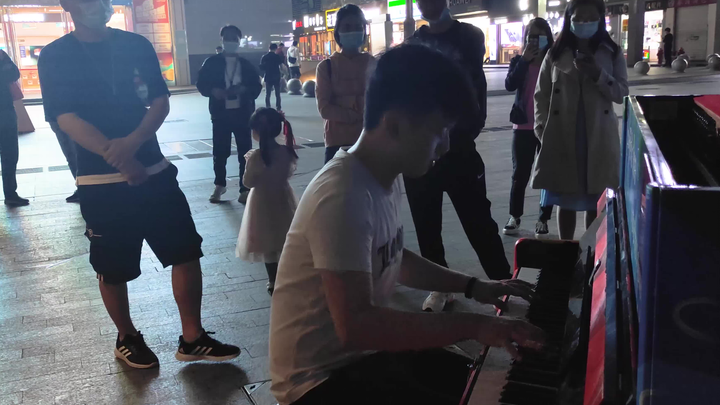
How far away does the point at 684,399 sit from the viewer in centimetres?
101

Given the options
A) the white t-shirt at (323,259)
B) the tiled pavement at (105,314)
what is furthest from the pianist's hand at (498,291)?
the tiled pavement at (105,314)

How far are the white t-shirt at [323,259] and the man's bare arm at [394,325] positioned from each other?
47 mm

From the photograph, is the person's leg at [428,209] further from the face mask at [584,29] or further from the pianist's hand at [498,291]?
the pianist's hand at [498,291]

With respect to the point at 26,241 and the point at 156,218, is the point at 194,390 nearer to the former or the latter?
the point at 156,218

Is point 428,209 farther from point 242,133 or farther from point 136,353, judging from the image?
point 242,133

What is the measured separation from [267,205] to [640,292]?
3188mm

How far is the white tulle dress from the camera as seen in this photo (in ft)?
13.5

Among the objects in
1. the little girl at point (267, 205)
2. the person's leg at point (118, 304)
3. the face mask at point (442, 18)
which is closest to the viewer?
the person's leg at point (118, 304)

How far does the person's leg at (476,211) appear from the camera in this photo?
11.7 ft

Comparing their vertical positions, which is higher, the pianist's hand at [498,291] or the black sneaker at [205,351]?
the pianist's hand at [498,291]

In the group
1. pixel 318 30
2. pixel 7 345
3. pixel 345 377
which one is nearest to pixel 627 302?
pixel 345 377

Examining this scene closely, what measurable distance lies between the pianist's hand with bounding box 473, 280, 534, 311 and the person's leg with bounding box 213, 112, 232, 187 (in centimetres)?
546

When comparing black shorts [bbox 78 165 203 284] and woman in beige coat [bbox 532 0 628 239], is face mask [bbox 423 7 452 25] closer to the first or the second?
woman in beige coat [bbox 532 0 628 239]

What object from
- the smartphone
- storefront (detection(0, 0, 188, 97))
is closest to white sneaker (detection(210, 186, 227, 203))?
the smartphone
